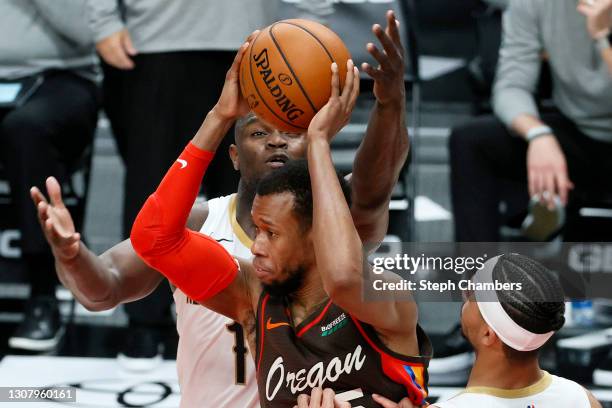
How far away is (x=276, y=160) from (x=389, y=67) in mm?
649

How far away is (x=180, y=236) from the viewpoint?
3172mm

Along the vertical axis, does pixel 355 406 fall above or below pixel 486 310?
below

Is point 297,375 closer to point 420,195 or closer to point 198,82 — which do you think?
point 198,82

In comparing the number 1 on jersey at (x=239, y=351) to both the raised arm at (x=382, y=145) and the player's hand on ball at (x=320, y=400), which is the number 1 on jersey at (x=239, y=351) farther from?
the player's hand on ball at (x=320, y=400)

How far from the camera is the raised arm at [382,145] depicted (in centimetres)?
313

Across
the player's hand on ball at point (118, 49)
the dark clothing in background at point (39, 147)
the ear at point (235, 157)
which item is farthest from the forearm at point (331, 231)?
the dark clothing in background at point (39, 147)

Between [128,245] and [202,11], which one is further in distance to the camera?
[202,11]

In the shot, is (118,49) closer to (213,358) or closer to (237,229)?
(237,229)

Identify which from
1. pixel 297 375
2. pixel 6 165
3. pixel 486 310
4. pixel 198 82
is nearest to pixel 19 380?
pixel 6 165

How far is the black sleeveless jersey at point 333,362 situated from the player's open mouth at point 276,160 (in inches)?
25.1

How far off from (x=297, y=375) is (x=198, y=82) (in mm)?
2277

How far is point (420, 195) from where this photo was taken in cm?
680

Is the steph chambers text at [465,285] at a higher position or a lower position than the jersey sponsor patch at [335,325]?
higher

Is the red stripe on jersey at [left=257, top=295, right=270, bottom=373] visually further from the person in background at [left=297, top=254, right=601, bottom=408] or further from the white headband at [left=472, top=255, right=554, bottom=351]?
the white headband at [left=472, top=255, right=554, bottom=351]
